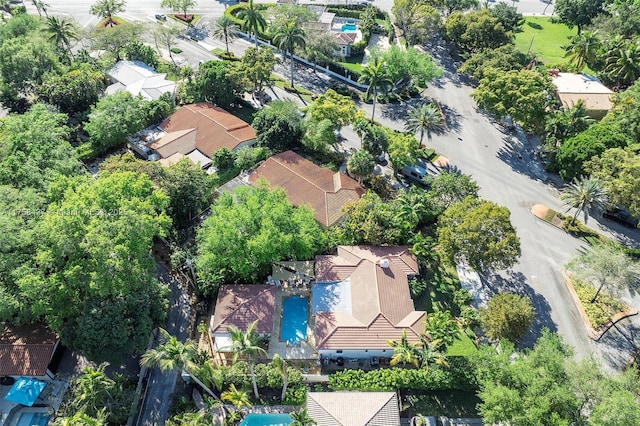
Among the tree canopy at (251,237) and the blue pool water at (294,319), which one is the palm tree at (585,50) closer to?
the tree canopy at (251,237)

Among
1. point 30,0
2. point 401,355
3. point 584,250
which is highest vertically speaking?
point 584,250

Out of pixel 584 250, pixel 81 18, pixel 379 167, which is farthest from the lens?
pixel 81 18

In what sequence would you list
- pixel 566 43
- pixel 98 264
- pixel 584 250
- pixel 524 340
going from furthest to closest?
pixel 566 43 < pixel 584 250 < pixel 524 340 < pixel 98 264

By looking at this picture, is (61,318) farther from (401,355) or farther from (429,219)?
(429,219)

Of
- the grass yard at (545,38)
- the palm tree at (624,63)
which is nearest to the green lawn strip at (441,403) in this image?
the palm tree at (624,63)

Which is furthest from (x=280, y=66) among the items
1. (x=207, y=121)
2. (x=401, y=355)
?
(x=401, y=355)

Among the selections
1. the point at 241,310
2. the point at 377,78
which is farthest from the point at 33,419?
the point at 377,78

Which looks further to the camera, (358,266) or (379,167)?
(379,167)
